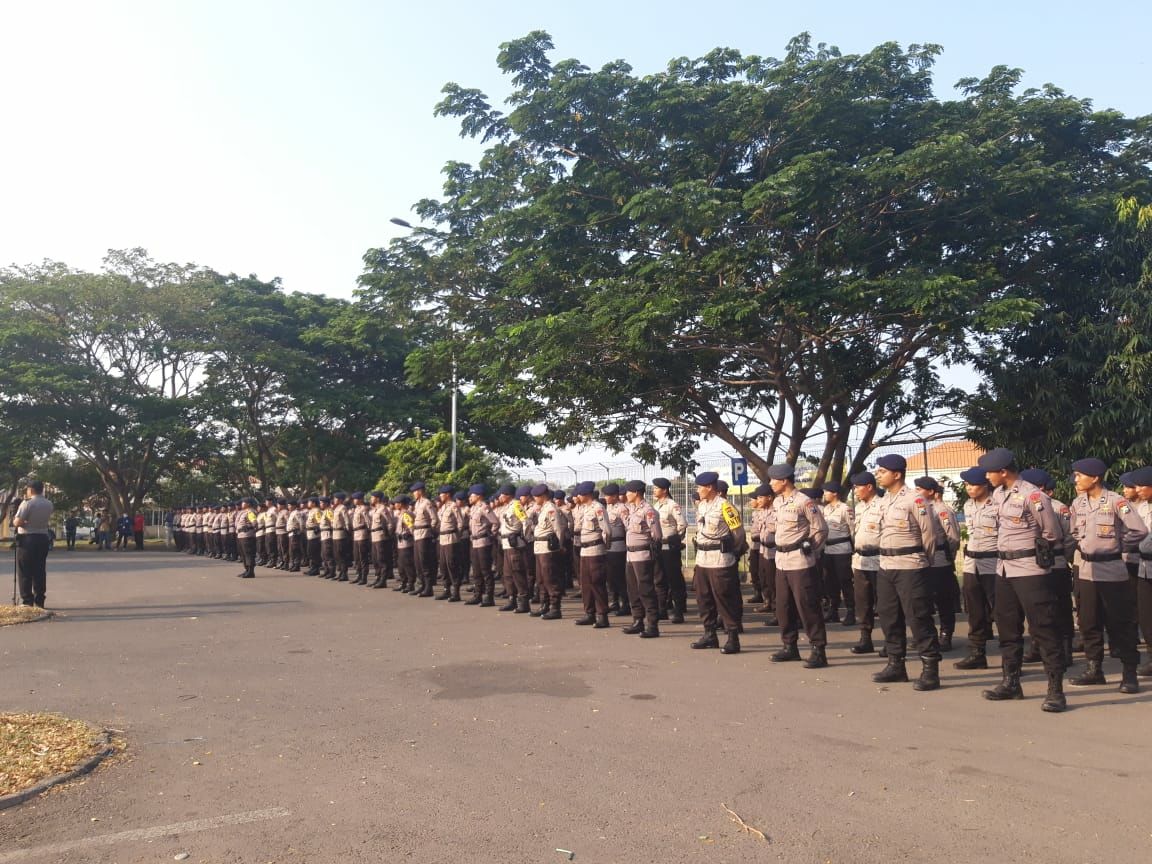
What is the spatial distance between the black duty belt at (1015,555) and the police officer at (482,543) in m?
8.29

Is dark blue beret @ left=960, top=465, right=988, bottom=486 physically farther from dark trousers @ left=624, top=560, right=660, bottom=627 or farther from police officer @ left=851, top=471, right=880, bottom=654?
dark trousers @ left=624, top=560, right=660, bottom=627

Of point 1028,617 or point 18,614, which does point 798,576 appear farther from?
point 18,614

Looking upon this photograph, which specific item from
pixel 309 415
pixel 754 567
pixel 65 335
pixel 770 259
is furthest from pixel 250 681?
pixel 65 335

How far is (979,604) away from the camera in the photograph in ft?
28.7

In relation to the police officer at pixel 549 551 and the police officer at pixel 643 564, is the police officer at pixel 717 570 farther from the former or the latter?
the police officer at pixel 549 551

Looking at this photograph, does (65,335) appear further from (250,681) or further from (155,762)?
(155,762)

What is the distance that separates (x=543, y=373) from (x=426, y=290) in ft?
14.5

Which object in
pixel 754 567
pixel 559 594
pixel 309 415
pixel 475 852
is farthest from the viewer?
pixel 309 415

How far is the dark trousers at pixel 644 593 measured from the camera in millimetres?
10891

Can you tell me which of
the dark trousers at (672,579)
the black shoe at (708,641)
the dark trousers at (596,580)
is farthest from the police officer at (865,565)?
the dark trousers at (596,580)

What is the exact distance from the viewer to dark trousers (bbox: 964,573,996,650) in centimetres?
866

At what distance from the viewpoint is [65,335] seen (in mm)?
34000

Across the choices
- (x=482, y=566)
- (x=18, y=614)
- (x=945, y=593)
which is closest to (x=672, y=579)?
(x=482, y=566)

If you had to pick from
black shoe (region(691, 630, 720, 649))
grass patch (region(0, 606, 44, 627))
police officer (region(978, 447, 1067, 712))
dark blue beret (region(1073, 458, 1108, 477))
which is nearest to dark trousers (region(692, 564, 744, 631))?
black shoe (region(691, 630, 720, 649))
